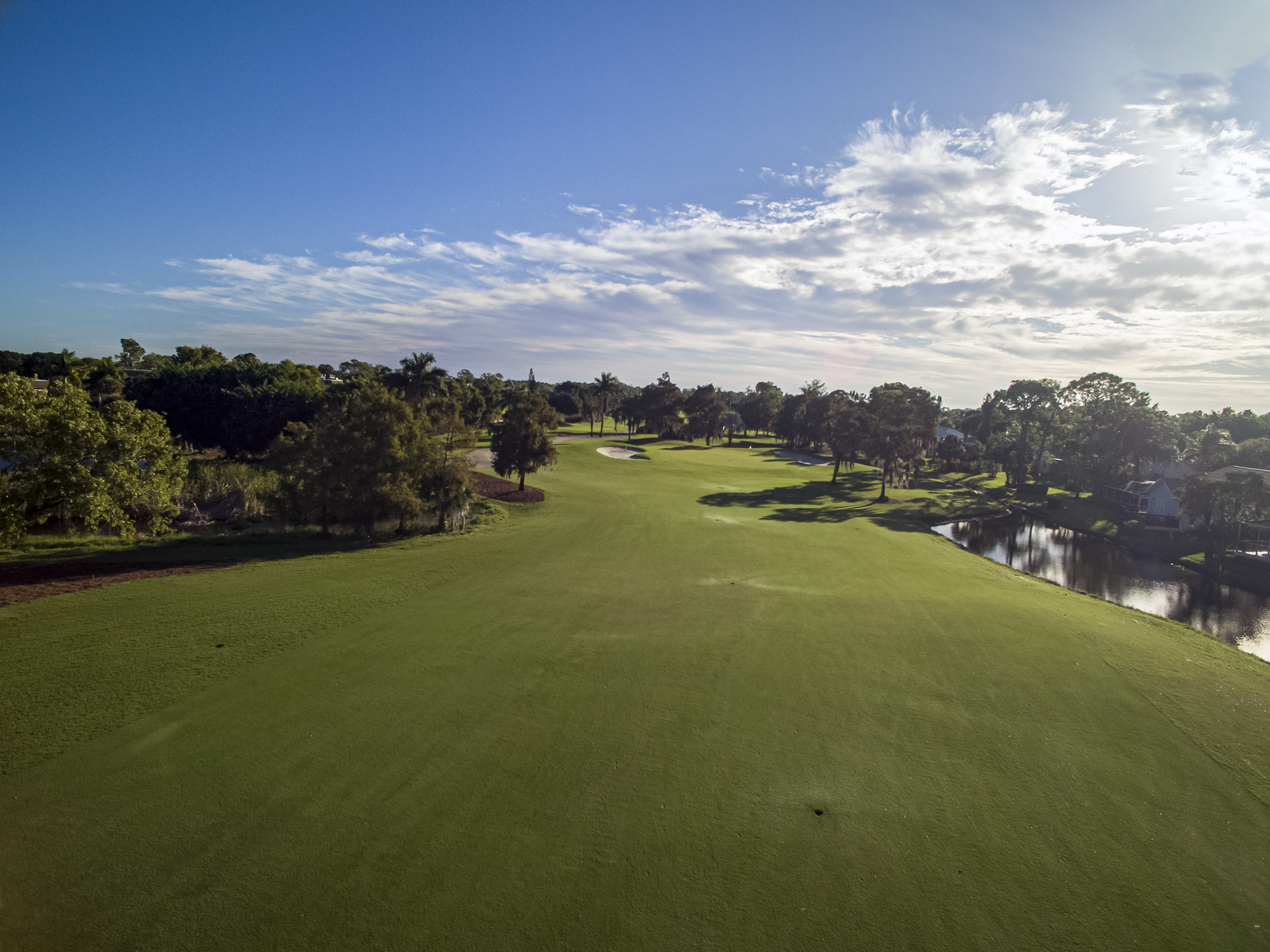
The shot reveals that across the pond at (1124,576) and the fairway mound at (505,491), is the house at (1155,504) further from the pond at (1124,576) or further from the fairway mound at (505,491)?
the fairway mound at (505,491)

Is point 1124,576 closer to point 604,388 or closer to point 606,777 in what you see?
point 606,777

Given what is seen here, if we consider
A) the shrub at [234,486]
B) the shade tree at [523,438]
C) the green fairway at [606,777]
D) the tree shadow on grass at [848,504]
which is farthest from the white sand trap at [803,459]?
the shrub at [234,486]

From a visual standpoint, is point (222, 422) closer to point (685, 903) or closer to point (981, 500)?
point (685, 903)

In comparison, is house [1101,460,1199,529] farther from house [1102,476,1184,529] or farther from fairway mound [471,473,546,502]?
fairway mound [471,473,546,502]

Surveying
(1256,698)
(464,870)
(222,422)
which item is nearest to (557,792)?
(464,870)

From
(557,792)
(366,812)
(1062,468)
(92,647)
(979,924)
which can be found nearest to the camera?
(979,924)

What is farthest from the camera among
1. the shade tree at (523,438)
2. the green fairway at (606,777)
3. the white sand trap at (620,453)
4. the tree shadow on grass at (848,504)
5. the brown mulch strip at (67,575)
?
the white sand trap at (620,453)
